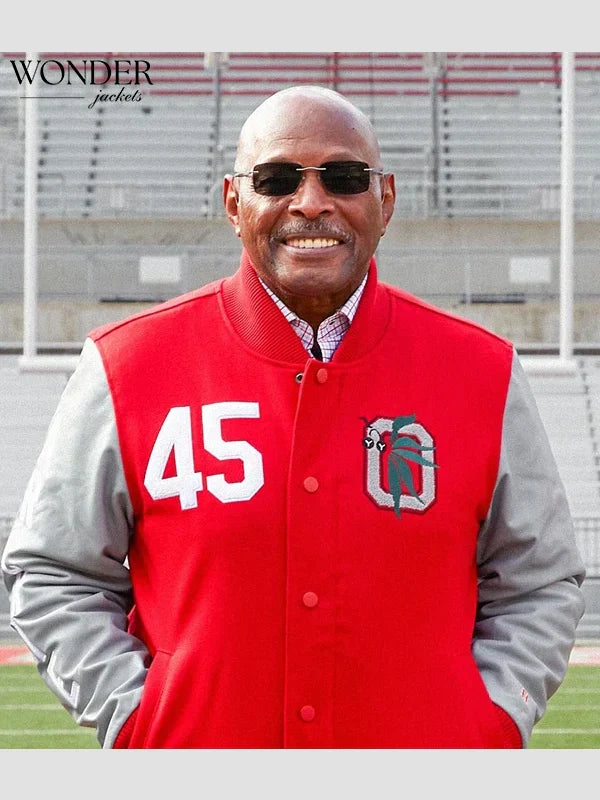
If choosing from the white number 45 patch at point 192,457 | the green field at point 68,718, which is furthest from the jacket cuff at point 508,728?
the green field at point 68,718

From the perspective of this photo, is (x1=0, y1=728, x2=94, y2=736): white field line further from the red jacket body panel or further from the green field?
the red jacket body panel

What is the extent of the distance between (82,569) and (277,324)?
0.39m

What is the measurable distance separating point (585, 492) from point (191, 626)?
11.0m

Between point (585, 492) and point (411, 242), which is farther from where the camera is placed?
point (411, 242)

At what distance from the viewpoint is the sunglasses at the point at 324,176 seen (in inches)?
78.9

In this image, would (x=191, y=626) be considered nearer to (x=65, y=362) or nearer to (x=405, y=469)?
(x=405, y=469)

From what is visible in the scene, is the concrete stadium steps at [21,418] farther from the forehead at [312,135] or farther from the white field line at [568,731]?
the forehead at [312,135]

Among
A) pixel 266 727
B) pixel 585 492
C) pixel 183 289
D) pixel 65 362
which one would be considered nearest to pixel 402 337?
pixel 266 727

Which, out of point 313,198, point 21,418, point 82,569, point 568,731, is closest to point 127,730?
point 82,569

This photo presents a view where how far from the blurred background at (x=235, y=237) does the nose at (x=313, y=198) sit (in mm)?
10292

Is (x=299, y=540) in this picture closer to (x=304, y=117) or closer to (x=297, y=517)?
(x=297, y=517)

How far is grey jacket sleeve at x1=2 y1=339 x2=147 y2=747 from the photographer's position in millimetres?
1985

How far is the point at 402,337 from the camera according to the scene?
2.10m

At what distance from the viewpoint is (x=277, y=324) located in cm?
206
